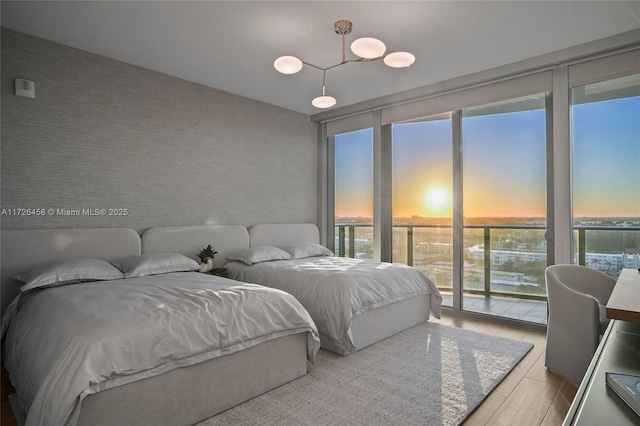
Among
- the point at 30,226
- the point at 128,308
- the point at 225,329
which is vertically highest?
the point at 30,226

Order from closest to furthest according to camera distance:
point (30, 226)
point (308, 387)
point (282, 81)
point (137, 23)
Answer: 1. point (308, 387)
2. point (137, 23)
3. point (30, 226)
4. point (282, 81)

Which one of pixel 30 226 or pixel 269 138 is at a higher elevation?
pixel 269 138

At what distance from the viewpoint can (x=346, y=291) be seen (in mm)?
2998

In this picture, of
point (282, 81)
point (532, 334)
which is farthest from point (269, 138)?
point (532, 334)

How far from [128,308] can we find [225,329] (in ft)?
1.86

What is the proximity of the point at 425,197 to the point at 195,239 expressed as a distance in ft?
9.66

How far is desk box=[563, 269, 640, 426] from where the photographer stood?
895 mm

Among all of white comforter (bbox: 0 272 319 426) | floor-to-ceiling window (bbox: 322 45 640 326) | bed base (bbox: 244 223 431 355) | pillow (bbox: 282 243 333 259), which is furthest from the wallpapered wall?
floor-to-ceiling window (bbox: 322 45 640 326)

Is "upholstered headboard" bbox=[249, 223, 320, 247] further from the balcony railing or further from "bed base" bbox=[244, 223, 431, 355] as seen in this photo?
the balcony railing

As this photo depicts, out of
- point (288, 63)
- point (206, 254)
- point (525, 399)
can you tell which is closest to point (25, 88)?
point (206, 254)

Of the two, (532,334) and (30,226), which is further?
(532,334)

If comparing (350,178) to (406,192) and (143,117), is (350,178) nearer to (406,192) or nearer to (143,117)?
(406,192)

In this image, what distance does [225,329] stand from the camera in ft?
7.13

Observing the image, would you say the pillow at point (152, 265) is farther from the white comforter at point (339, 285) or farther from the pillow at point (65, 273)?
the white comforter at point (339, 285)
